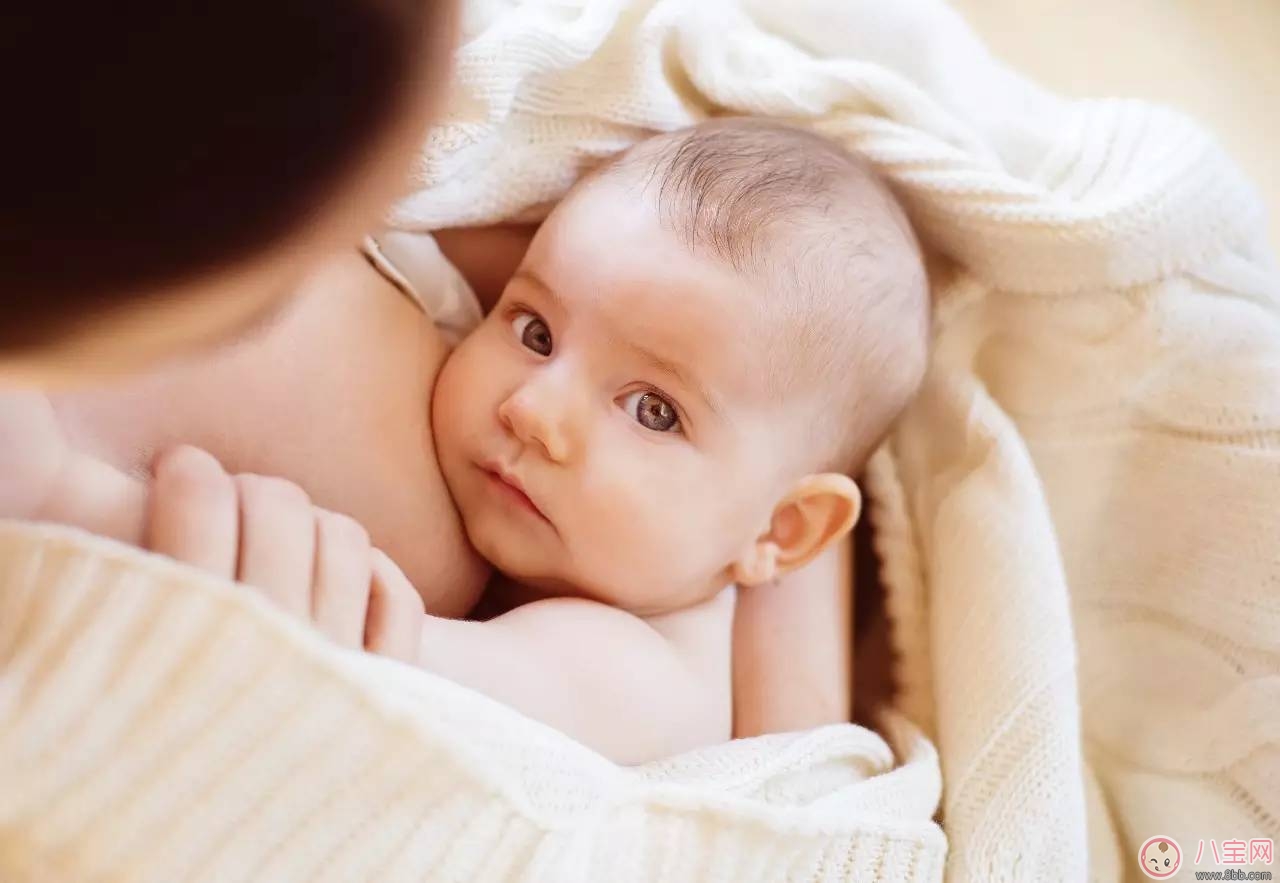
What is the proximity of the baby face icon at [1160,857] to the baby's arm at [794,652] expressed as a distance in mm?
279

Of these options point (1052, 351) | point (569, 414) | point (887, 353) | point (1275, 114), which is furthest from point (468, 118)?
point (1275, 114)

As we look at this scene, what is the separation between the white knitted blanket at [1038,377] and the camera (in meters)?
0.87

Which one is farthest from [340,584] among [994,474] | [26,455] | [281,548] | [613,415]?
[994,474]

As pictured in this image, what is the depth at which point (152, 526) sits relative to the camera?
53cm

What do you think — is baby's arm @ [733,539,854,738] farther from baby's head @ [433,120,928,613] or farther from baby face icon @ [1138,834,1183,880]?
baby face icon @ [1138,834,1183,880]

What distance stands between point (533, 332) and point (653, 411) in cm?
11

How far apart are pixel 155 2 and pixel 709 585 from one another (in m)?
0.67

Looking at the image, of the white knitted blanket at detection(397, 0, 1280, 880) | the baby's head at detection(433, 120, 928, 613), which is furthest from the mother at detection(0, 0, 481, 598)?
the white knitted blanket at detection(397, 0, 1280, 880)

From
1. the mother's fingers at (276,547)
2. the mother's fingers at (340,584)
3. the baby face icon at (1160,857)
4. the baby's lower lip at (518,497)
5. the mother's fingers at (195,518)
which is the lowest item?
the baby face icon at (1160,857)

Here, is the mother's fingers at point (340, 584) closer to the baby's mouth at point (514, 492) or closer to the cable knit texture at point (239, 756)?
the cable knit texture at point (239, 756)

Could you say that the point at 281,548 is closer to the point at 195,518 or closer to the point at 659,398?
the point at 195,518

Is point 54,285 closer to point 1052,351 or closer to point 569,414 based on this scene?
point 569,414

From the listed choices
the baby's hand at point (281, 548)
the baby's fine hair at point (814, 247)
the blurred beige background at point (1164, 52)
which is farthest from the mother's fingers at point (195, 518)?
the blurred beige background at point (1164, 52)

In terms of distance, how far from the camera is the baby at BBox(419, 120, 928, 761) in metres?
0.77
